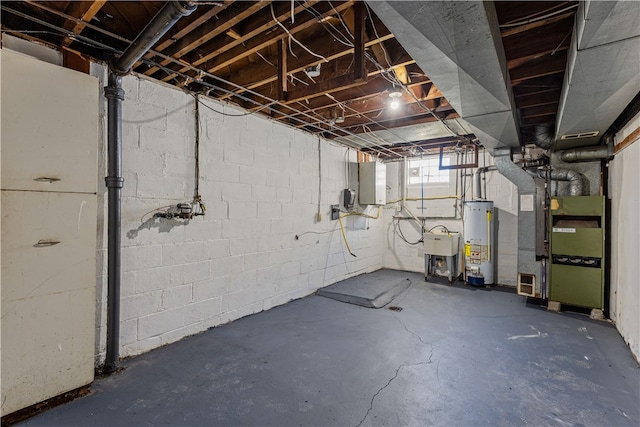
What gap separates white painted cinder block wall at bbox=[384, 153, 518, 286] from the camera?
4762 millimetres

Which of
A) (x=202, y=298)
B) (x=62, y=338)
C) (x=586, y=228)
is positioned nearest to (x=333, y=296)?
(x=202, y=298)

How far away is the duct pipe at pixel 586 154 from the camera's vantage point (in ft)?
10.8

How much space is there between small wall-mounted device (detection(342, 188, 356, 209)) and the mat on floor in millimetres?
1273

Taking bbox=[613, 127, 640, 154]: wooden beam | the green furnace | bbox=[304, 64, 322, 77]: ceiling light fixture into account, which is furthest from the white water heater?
bbox=[304, 64, 322, 77]: ceiling light fixture

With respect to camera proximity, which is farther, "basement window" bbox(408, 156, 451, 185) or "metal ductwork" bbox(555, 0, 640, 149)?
"basement window" bbox(408, 156, 451, 185)

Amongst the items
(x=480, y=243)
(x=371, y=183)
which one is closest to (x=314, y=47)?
(x=371, y=183)

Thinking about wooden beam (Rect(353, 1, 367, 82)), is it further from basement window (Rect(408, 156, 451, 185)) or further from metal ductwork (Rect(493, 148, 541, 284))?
basement window (Rect(408, 156, 451, 185))

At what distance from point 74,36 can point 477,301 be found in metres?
4.88

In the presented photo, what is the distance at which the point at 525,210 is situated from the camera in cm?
398

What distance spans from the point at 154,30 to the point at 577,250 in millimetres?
4598

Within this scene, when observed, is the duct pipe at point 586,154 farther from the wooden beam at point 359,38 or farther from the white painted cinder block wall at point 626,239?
the wooden beam at point 359,38

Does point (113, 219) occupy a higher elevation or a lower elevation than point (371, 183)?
lower

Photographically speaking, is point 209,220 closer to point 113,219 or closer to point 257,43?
point 113,219

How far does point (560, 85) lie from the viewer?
8.62ft
